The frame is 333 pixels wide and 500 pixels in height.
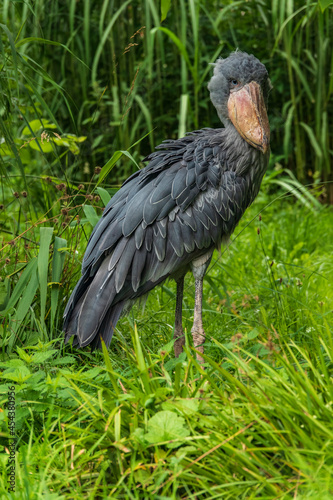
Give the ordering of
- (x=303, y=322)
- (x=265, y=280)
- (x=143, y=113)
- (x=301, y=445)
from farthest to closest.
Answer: (x=143, y=113)
(x=265, y=280)
(x=303, y=322)
(x=301, y=445)

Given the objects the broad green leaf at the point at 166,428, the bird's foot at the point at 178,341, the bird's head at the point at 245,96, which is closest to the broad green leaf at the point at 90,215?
the bird's foot at the point at 178,341

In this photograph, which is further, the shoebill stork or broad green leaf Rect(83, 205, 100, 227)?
broad green leaf Rect(83, 205, 100, 227)

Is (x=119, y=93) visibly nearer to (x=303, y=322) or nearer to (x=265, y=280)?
(x=265, y=280)

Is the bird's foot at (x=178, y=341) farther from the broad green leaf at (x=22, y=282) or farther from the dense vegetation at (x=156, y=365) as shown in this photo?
the broad green leaf at (x=22, y=282)

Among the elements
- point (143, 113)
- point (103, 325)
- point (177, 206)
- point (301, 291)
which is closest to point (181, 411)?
point (103, 325)

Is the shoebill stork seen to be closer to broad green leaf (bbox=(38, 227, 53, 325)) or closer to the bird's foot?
the bird's foot

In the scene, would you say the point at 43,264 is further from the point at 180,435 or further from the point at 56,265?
the point at 180,435

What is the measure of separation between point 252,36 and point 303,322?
12.0 ft

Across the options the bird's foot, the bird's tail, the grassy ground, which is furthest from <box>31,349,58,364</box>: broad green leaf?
the bird's foot

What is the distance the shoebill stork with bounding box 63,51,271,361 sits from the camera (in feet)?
8.22

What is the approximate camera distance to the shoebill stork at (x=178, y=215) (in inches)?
98.7

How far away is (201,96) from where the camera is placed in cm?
532

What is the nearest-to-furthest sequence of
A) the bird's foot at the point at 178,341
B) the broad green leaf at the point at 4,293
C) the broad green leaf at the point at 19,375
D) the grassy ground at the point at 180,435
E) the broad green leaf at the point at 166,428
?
the grassy ground at the point at 180,435 → the broad green leaf at the point at 166,428 → the broad green leaf at the point at 19,375 → the broad green leaf at the point at 4,293 → the bird's foot at the point at 178,341

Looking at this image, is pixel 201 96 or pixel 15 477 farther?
pixel 201 96
